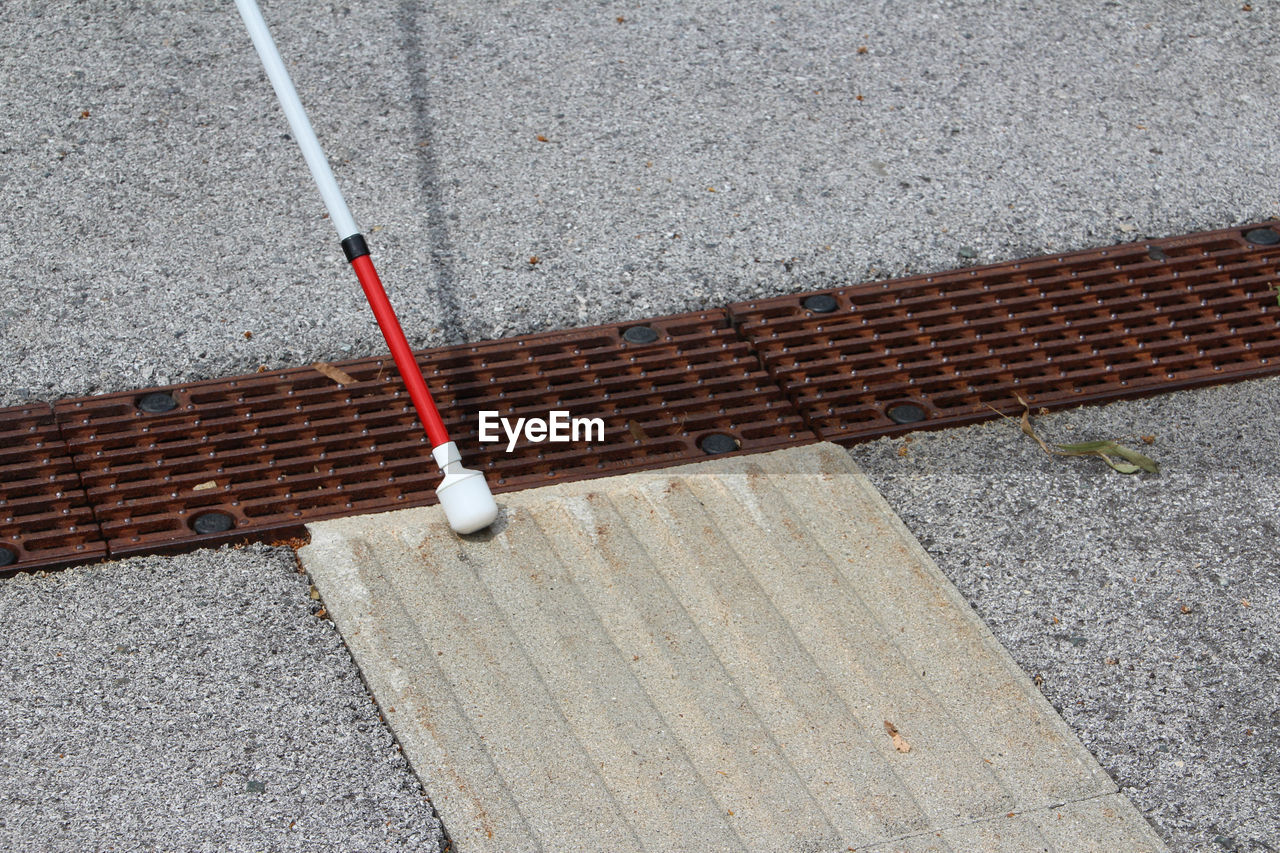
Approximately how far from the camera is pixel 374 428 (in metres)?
2.42

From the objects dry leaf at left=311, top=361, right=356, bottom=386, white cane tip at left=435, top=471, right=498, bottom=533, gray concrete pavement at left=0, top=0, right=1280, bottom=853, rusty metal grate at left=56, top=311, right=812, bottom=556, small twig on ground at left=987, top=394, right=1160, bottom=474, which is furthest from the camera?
gray concrete pavement at left=0, top=0, right=1280, bottom=853

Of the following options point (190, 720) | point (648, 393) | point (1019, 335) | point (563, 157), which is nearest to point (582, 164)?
point (563, 157)

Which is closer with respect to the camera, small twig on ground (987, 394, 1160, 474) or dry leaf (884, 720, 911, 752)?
dry leaf (884, 720, 911, 752)

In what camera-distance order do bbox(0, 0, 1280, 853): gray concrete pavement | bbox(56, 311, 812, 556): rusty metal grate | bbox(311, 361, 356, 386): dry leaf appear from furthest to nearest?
bbox(0, 0, 1280, 853): gray concrete pavement
bbox(311, 361, 356, 386): dry leaf
bbox(56, 311, 812, 556): rusty metal grate

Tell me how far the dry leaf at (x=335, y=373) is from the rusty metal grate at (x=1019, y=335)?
78cm

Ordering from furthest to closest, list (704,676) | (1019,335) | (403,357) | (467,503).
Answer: (1019,335), (403,357), (467,503), (704,676)

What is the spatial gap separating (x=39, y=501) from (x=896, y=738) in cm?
148

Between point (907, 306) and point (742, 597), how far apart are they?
2.86 feet

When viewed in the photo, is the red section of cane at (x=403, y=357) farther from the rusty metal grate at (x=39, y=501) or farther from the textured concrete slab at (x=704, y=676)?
the rusty metal grate at (x=39, y=501)

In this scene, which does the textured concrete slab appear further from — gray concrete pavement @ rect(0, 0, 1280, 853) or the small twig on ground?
the small twig on ground

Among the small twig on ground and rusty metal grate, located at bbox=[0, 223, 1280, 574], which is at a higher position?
rusty metal grate, located at bbox=[0, 223, 1280, 574]

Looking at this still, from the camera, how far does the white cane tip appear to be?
2168 mm

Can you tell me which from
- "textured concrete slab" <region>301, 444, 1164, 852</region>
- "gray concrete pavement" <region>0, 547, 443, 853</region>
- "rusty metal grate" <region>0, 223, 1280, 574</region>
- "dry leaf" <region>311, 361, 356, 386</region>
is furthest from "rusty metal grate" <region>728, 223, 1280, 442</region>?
"gray concrete pavement" <region>0, 547, 443, 853</region>

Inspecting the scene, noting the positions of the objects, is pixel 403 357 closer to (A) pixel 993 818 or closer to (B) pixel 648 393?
(B) pixel 648 393
